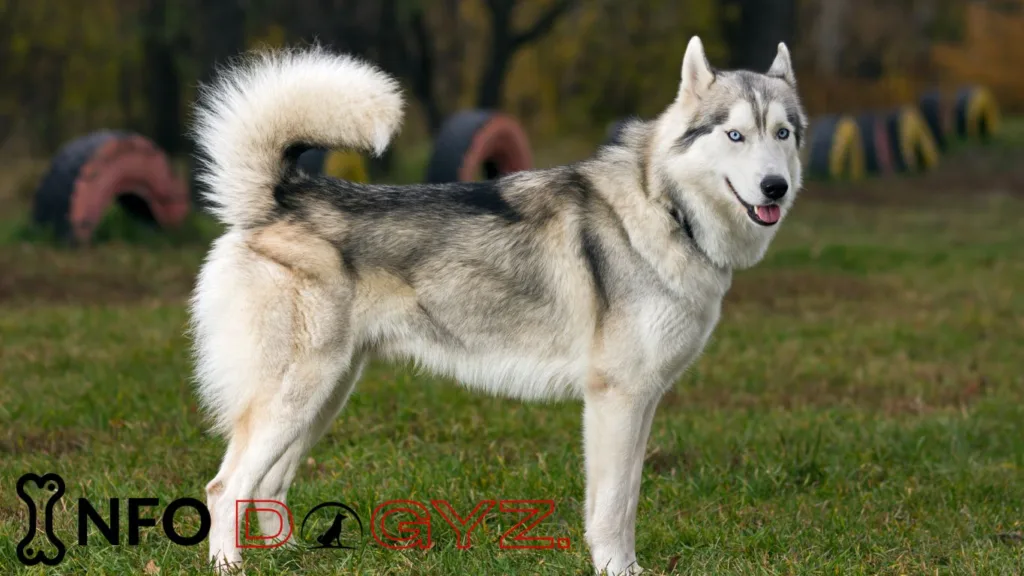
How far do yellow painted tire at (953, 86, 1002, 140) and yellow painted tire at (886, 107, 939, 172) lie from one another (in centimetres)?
347

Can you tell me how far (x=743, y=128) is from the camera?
405 centimetres

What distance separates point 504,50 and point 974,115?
10726 millimetres

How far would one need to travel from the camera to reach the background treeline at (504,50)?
19.0 meters

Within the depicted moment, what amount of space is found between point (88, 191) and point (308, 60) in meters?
6.77

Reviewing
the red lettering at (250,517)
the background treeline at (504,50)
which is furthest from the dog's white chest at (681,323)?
the background treeline at (504,50)

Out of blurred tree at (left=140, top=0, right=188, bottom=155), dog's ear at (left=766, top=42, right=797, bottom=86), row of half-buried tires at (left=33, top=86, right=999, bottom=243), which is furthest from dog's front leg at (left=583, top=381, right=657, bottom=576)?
blurred tree at (left=140, top=0, right=188, bottom=155)

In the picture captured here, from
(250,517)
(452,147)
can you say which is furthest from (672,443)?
(452,147)

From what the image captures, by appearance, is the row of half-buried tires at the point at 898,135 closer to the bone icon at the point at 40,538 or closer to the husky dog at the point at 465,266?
the husky dog at the point at 465,266

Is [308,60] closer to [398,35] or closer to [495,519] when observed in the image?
[495,519]

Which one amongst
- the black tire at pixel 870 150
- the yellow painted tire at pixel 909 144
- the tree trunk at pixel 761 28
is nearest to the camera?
the tree trunk at pixel 761 28

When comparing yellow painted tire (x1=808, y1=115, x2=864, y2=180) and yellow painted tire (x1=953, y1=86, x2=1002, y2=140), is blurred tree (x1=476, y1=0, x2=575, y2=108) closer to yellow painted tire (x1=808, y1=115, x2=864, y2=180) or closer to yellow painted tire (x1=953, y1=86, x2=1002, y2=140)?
yellow painted tire (x1=808, y1=115, x2=864, y2=180)

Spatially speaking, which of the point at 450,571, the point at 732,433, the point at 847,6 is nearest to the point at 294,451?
the point at 450,571

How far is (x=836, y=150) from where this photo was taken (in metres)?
18.8

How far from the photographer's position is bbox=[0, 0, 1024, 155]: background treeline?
62.3ft
